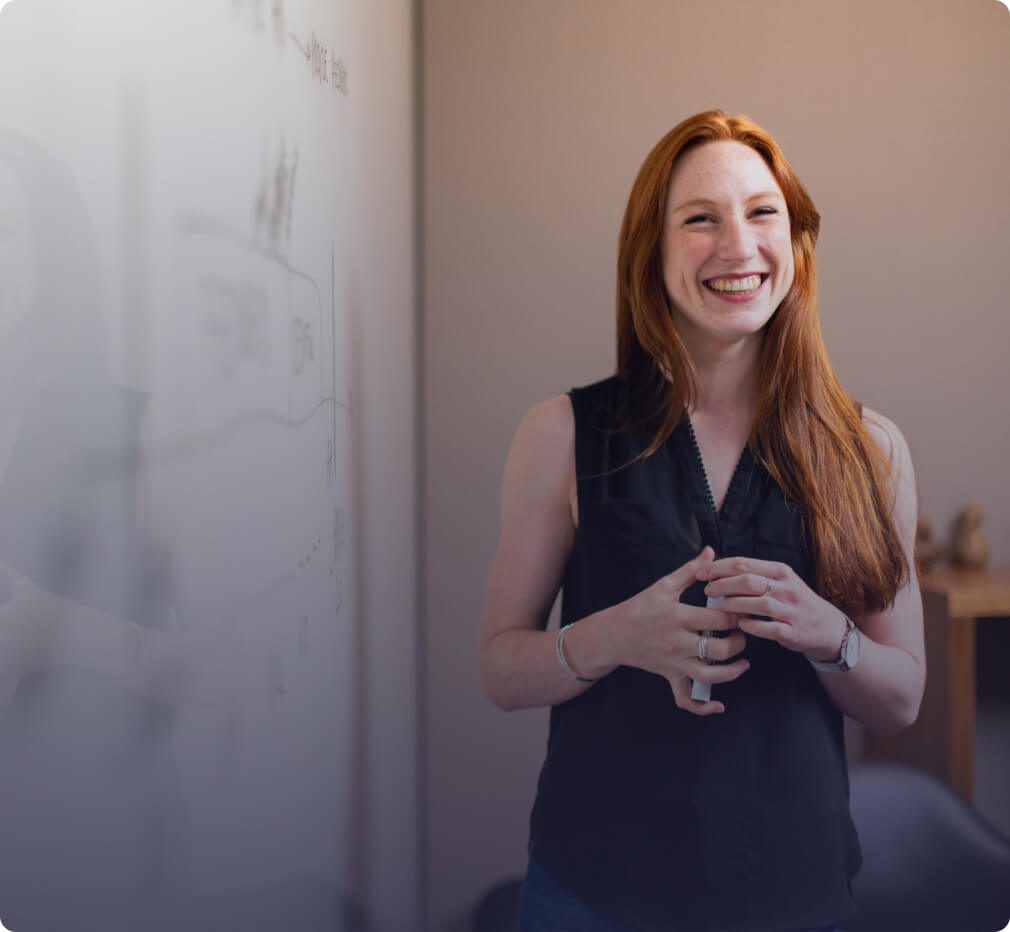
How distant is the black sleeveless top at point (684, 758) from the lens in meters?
0.75

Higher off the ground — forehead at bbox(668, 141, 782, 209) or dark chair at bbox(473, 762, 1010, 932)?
forehead at bbox(668, 141, 782, 209)

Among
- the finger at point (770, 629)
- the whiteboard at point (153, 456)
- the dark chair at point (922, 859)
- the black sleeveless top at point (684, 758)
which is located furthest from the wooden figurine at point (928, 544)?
the whiteboard at point (153, 456)

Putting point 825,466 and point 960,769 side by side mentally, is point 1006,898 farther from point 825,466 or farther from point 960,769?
point 825,466

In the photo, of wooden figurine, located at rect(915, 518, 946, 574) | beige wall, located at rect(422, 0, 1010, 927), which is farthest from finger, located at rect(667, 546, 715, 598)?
wooden figurine, located at rect(915, 518, 946, 574)

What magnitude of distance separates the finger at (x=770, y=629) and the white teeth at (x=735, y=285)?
1.15ft

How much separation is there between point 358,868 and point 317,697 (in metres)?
0.33

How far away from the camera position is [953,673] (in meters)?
1.16

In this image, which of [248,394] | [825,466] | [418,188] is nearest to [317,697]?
[248,394]

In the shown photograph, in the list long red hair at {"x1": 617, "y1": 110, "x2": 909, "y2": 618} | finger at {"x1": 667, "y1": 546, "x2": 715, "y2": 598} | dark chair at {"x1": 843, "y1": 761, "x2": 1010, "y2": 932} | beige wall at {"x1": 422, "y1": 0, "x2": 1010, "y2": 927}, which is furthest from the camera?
beige wall at {"x1": 422, "y1": 0, "x2": 1010, "y2": 927}

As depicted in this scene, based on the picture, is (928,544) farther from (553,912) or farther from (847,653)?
(553,912)

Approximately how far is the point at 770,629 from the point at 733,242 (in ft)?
1.31

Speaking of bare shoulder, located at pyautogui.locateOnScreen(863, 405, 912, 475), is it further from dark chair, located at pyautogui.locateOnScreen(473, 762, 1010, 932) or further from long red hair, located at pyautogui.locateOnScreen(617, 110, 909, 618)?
dark chair, located at pyautogui.locateOnScreen(473, 762, 1010, 932)

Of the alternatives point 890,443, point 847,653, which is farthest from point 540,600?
point 890,443

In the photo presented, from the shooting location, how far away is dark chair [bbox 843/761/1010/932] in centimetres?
110
